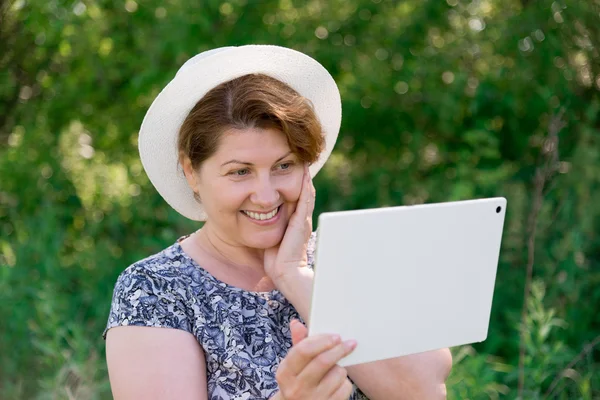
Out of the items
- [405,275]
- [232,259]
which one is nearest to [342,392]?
[405,275]

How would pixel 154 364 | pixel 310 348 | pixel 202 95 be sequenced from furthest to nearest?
pixel 202 95 → pixel 154 364 → pixel 310 348

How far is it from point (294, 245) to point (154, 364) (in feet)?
1.53

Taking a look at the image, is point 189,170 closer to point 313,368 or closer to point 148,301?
point 148,301

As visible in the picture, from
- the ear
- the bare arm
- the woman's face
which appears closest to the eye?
the woman's face

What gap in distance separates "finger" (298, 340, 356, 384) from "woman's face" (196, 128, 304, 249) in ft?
1.94

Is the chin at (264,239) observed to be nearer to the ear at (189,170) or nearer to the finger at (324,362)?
the ear at (189,170)

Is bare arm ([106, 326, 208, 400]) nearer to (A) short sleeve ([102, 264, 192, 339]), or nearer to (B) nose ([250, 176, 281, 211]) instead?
(A) short sleeve ([102, 264, 192, 339])

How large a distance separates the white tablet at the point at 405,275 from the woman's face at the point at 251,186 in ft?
1.79

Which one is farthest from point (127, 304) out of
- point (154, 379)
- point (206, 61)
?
point (206, 61)

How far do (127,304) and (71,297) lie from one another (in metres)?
2.60

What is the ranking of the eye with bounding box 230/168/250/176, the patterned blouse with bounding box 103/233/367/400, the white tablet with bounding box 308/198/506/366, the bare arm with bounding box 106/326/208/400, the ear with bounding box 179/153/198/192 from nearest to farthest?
1. the white tablet with bounding box 308/198/506/366
2. the bare arm with bounding box 106/326/208/400
3. the patterned blouse with bounding box 103/233/367/400
4. the eye with bounding box 230/168/250/176
5. the ear with bounding box 179/153/198/192

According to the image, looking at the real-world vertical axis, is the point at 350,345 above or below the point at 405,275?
below

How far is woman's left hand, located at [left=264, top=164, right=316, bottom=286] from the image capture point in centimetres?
212

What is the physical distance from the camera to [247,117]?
6.69ft
